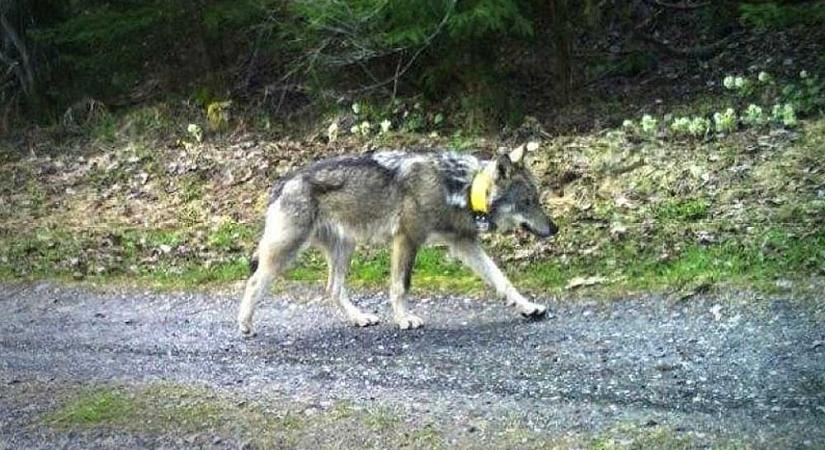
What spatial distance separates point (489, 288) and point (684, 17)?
769cm

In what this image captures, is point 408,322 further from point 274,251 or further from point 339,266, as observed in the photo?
point 274,251

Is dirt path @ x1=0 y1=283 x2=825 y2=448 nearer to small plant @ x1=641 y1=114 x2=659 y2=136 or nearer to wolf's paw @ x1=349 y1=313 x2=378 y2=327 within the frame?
wolf's paw @ x1=349 y1=313 x2=378 y2=327

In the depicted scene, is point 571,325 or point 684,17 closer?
point 571,325

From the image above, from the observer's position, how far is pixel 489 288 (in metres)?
9.90

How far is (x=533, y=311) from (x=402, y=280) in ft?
3.77

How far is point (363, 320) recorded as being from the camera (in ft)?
30.5

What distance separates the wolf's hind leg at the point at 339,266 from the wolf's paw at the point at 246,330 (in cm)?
81

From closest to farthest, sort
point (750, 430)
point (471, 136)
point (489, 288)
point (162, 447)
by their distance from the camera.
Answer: point (750, 430) < point (162, 447) < point (489, 288) < point (471, 136)

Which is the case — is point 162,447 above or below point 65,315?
above

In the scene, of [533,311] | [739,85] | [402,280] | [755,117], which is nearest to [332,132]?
[739,85]

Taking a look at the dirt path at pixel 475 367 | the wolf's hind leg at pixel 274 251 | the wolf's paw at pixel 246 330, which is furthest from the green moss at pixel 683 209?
the wolf's paw at pixel 246 330

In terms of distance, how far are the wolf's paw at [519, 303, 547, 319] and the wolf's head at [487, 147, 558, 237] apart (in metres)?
0.89

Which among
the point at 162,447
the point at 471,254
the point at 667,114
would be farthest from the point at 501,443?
the point at 667,114

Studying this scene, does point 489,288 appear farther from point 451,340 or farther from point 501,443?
point 501,443
